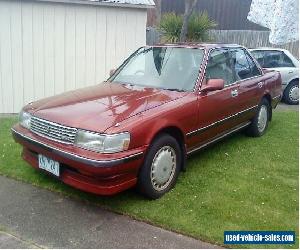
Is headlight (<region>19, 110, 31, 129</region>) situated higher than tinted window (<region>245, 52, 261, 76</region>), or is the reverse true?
tinted window (<region>245, 52, 261, 76</region>)

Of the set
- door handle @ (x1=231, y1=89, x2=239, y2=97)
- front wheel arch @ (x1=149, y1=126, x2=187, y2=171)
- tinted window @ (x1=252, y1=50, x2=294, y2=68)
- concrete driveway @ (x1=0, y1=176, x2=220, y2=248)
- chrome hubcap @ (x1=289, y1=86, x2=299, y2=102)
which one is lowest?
concrete driveway @ (x1=0, y1=176, x2=220, y2=248)

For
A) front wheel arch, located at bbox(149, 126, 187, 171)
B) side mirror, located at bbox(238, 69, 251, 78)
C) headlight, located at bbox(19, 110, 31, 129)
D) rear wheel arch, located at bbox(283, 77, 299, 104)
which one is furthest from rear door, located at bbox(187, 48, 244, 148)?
rear wheel arch, located at bbox(283, 77, 299, 104)

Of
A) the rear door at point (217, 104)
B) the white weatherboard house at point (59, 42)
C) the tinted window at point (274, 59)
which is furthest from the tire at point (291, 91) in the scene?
the rear door at point (217, 104)

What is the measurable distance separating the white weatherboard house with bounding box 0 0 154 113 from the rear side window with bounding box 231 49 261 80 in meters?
4.06

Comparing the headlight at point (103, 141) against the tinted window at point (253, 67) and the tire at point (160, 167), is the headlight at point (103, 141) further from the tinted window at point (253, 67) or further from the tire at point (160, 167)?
the tinted window at point (253, 67)

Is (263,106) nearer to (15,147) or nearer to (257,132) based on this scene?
(257,132)

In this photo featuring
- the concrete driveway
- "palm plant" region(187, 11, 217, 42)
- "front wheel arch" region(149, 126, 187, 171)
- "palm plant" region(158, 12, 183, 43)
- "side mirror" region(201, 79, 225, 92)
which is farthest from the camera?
"palm plant" region(158, 12, 183, 43)

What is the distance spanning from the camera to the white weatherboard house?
849cm

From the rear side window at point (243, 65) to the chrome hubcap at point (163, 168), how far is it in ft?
7.09

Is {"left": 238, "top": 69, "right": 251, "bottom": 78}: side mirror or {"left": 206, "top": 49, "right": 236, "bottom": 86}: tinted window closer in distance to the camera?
{"left": 206, "top": 49, "right": 236, "bottom": 86}: tinted window

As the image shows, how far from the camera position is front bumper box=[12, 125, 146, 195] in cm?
374

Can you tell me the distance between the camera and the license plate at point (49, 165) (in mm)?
4113

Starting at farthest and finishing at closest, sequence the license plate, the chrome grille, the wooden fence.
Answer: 1. the wooden fence
2. the license plate
3. the chrome grille

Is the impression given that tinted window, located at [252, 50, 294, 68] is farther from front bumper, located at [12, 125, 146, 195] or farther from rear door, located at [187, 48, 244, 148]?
front bumper, located at [12, 125, 146, 195]
